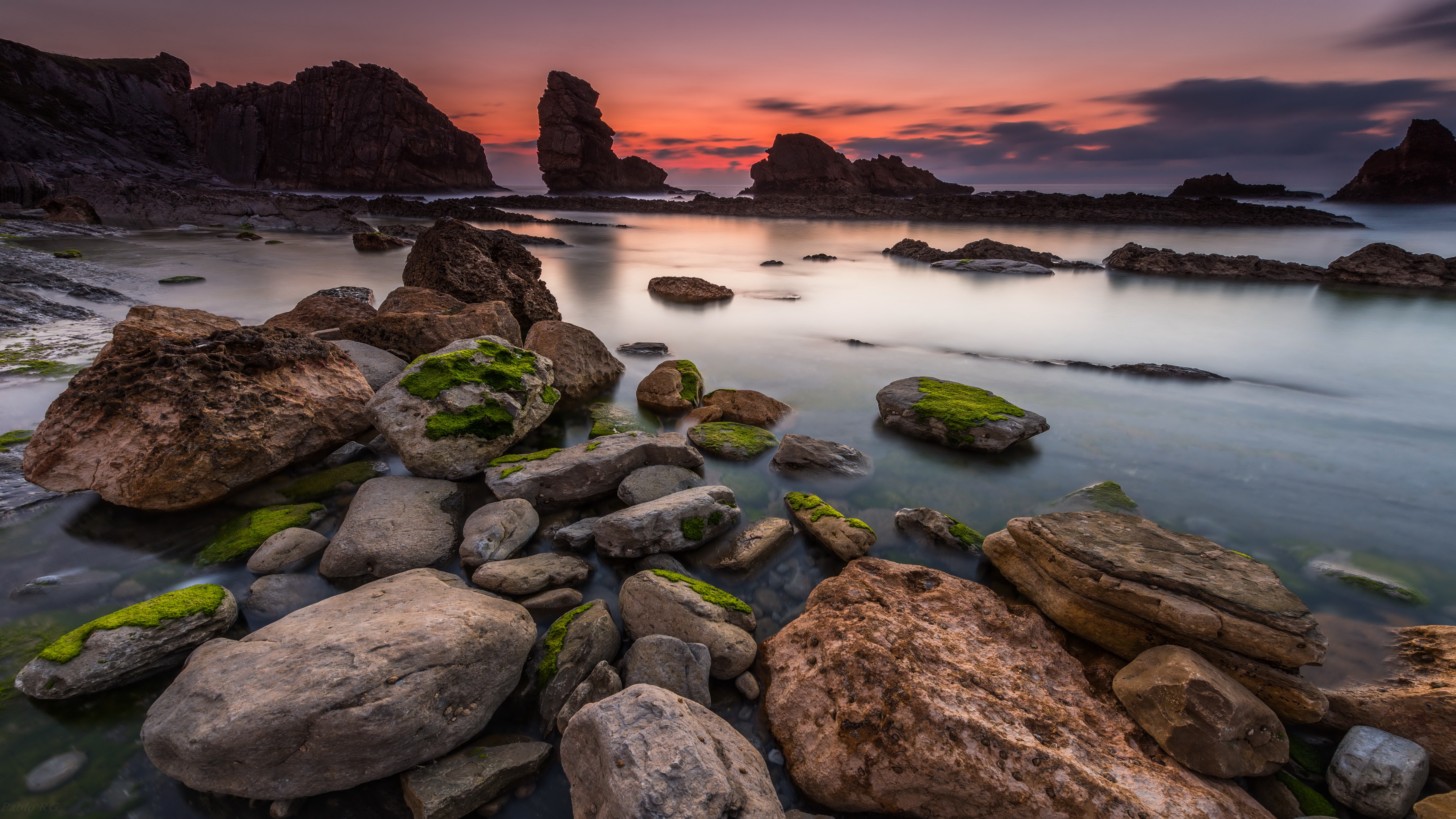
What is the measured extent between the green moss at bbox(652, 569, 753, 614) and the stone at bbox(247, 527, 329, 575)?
9.42ft

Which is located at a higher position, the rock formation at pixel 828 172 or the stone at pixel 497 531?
the rock formation at pixel 828 172

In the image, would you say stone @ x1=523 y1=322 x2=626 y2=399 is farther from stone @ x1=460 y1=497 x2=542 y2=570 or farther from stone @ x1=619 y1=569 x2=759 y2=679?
stone @ x1=619 y1=569 x2=759 y2=679

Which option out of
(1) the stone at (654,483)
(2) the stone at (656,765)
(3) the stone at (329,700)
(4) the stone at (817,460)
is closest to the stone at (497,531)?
(1) the stone at (654,483)

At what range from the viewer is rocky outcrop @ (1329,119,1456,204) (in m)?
54.0

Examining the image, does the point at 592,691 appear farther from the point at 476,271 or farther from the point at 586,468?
the point at 476,271

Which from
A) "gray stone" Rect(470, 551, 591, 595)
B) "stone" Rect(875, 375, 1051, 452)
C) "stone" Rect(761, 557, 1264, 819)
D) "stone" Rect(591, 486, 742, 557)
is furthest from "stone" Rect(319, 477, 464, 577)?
"stone" Rect(875, 375, 1051, 452)

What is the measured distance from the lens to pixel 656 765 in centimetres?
239

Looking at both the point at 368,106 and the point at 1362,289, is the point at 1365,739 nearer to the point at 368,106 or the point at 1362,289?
the point at 1362,289

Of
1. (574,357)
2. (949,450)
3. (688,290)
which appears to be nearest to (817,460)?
(949,450)

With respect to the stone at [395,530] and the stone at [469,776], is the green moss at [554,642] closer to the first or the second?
the stone at [469,776]

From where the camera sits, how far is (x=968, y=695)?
3.15 metres

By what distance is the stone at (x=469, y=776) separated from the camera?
2.73 meters

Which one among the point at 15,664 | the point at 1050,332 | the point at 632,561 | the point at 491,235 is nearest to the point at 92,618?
the point at 15,664

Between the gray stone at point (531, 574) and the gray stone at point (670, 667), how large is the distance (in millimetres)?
1110
